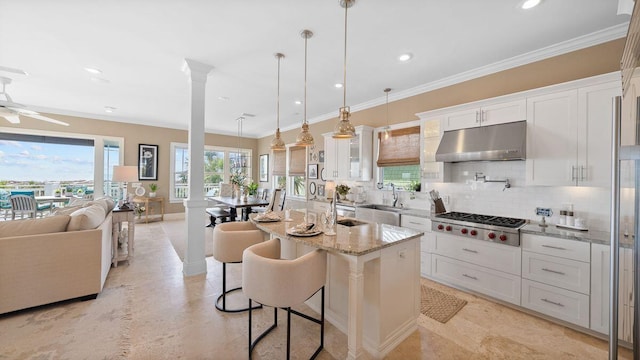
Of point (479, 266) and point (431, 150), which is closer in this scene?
point (479, 266)

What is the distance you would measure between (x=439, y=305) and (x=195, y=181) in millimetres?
3328

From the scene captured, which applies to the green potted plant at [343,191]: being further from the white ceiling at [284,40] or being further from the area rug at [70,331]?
the area rug at [70,331]

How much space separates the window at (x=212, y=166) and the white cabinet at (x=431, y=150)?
6519 mm

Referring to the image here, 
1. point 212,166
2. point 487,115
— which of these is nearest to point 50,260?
point 487,115

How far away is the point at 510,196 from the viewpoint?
3119 millimetres

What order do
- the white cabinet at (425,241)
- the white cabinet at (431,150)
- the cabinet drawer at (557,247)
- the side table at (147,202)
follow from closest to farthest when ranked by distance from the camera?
the cabinet drawer at (557,247), the white cabinet at (425,241), the white cabinet at (431,150), the side table at (147,202)

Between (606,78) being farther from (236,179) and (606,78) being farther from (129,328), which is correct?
(236,179)

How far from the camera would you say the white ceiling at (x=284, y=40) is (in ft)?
7.42

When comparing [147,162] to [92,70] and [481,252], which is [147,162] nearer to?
[92,70]

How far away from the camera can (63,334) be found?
2139mm

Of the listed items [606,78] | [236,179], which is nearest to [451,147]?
[606,78]

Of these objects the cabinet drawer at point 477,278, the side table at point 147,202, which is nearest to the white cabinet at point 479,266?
the cabinet drawer at point 477,278

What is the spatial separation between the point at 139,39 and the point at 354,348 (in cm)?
372

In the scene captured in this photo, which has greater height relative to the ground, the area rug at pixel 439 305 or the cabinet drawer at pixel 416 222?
the cabinet drawer at pixel 416 222
